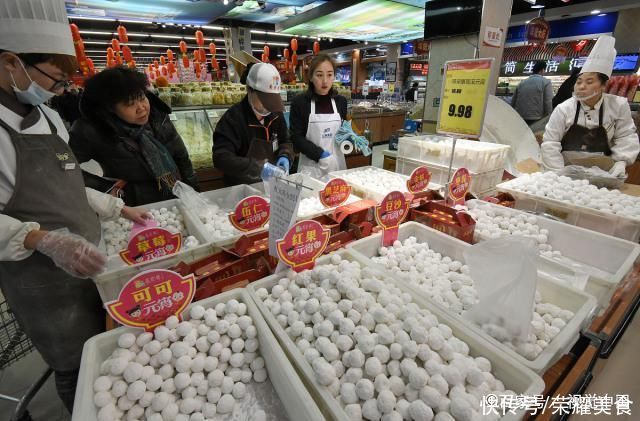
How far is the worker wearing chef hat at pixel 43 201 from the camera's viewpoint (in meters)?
1.03

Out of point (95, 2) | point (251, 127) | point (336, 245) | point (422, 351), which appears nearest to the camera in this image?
point (422, 351)

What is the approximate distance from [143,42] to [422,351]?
19427 millimetres

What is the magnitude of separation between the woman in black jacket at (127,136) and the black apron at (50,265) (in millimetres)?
540

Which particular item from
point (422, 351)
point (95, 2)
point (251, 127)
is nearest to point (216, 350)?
point (422, 351)

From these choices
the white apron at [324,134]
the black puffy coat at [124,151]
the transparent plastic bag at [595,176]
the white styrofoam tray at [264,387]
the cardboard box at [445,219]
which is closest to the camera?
the white styrofoam tray at [264,387]

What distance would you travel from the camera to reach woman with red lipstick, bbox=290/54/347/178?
2.77 meters

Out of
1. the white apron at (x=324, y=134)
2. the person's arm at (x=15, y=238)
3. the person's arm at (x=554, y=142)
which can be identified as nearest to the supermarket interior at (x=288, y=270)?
the person's arm at (x=15, y=238)

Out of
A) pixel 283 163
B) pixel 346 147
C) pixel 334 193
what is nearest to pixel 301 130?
pixel 346 147

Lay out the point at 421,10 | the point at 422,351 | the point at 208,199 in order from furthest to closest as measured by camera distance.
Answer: the point at 421,10, the point at 208,199, the point at 422,351

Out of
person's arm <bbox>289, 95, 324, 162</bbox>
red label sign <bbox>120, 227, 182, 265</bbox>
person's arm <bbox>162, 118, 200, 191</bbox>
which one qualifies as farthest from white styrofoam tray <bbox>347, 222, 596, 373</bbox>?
person's arm <bbox>162, 118, 200, 191</bbox>

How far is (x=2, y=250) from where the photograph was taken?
0.98 m

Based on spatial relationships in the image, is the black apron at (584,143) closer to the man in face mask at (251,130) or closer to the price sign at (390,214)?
the price sign at (390,214)

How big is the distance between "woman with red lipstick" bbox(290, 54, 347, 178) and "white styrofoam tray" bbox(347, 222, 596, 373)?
4.13 ft

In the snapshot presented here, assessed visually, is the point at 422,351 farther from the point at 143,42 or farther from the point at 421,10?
the point at 143,42
